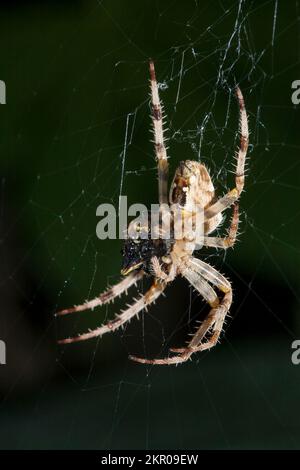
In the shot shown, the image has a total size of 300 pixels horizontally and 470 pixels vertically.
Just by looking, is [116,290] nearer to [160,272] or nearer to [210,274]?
[160,272]

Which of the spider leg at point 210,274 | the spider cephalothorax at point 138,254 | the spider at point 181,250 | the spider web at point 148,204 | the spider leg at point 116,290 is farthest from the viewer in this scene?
the spider web at point 148,204

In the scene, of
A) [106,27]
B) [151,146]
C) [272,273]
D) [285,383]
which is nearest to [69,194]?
[151,146]

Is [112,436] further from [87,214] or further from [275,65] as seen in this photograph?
[275,65]

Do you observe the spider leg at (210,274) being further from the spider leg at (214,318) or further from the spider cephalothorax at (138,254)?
the spider cephalothorax at (138,254)

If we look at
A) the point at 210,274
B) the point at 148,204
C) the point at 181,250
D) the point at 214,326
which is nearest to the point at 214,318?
the point at 214,326

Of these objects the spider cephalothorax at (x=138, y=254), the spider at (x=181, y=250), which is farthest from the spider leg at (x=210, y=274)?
the spider cephalothorax at (x=138, y=254)
